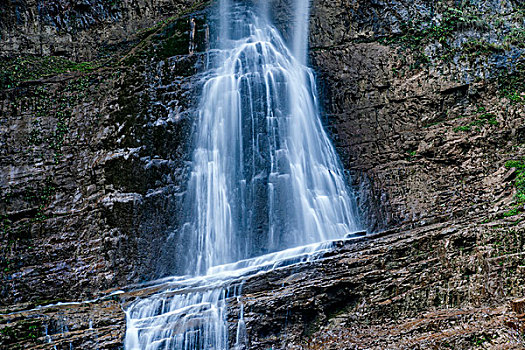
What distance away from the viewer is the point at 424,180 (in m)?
12.0

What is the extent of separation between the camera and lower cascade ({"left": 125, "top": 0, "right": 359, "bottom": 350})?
11.8 metres

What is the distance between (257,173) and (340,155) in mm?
2383

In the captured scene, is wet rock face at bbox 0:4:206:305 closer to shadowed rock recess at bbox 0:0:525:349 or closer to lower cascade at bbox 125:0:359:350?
shadowed rock recess at bbox 0:0:525:349

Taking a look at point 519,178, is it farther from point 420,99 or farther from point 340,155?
point 340,155

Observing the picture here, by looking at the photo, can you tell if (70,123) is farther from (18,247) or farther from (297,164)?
(297,164)

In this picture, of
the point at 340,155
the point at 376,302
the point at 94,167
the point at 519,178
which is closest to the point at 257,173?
the point at 340,155

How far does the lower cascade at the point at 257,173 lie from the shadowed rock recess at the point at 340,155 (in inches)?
20.4

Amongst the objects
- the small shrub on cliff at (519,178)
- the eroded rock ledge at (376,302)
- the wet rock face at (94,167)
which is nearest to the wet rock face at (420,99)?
the small shrub on cliff at (519,178)

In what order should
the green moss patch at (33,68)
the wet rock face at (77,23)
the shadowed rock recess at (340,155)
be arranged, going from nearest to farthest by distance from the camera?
the shadowed rock recess at (340,155), the green moss patch at (33,68), the wet rock face at (77,23)

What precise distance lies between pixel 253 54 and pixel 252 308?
769 centimetres

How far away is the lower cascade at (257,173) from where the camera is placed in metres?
11.8

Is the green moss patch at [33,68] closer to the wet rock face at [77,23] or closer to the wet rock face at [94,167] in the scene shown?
the wet rock face at [94,167]

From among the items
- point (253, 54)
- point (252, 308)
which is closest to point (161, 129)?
point (253, 54)

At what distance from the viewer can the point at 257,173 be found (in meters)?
12.5
